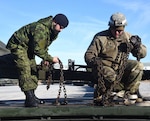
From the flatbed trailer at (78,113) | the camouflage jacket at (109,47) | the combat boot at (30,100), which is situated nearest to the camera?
the flatbed trailer at (78,113)

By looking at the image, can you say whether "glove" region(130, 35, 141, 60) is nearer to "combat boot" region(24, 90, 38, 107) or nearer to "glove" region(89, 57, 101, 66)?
"glove" region(89, 57, 101, 66)

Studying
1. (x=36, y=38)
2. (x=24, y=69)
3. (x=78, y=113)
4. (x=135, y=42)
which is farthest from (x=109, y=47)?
(x=78, y=113)

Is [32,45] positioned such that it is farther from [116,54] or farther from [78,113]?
[78,113]

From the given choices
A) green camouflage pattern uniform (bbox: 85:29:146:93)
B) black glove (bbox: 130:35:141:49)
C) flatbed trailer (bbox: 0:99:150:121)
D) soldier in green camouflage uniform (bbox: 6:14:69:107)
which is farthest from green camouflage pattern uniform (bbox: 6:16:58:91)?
flatbed trailer (bbox: 0:99:150:121)

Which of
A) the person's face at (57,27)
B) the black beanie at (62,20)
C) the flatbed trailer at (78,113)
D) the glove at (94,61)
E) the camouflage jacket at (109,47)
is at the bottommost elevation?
the flatbed trailer at (78,113)

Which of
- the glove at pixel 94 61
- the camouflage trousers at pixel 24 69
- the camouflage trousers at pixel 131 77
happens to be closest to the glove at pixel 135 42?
the camouflage trousers at pixel 131 77

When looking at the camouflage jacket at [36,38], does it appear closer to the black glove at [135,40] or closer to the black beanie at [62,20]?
the black beanie at [62,20]

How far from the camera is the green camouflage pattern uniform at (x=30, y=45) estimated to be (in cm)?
399

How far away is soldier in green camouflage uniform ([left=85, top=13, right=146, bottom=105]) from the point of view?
4.00 m

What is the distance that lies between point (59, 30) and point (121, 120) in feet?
4.59

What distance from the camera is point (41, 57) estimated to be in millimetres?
4012

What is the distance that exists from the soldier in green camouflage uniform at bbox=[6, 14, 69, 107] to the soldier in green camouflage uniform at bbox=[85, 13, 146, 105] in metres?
0.41

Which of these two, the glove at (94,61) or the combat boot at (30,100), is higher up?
the glove at (94,61)

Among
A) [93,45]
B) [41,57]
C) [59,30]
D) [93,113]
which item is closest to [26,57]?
[41,57]
